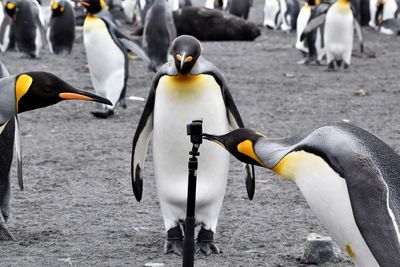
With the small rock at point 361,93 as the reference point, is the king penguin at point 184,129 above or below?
above

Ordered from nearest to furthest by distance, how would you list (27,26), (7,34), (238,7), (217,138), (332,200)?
(332,200) < (217,138) < (27,26) < (7,34) < (238,7)

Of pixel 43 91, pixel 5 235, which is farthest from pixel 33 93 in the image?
pixel 5 235

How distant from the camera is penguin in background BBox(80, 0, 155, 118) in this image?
7961 millimetres

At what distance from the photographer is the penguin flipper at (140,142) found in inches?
175

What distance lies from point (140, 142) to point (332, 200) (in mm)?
1440

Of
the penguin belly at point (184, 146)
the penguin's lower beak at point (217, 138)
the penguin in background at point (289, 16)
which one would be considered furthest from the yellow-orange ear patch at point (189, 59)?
the penguin in background at point (289, 16)

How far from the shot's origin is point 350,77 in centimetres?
1080

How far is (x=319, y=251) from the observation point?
13.6 ft

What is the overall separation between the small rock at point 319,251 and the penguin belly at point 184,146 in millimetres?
484

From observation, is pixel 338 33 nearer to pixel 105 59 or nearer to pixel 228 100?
pixel 105 59

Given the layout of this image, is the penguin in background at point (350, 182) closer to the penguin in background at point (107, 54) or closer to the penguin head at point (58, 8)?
the penguin in background at point (107, 54)

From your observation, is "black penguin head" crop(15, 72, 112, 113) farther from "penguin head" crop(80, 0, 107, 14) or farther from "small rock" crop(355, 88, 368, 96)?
"small rock" crop(355, 88, 368, 96)

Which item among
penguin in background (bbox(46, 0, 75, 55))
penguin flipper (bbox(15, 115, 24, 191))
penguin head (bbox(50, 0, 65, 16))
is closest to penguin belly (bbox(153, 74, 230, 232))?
penguin flipper (bbox(15, 115, 24, 191))

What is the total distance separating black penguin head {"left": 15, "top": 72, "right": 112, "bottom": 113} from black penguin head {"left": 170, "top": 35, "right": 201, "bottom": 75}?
1.36ft
